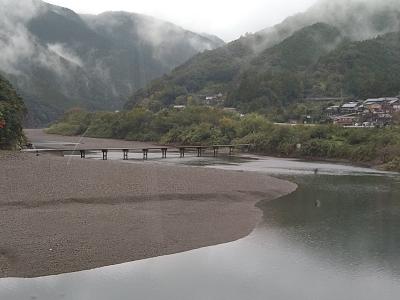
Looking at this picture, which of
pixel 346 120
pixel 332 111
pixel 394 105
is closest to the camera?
pixel 346 120

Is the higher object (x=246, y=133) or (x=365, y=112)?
(x=365, y=112)

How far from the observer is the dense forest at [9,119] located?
4231cm

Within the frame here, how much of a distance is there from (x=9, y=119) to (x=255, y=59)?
125524mm

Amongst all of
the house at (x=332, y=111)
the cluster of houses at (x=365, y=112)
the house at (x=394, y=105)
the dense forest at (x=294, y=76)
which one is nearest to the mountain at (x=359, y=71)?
the dense forest at (x=294, y=76)

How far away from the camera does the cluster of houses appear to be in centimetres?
7931

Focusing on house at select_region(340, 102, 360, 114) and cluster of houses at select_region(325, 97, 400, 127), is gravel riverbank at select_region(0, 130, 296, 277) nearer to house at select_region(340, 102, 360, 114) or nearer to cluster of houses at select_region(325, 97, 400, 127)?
cluster of houses at select_region(325, 97, 400, 127)

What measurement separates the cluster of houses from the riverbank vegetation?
13792 mm

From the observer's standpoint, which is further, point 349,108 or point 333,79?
point 333,79

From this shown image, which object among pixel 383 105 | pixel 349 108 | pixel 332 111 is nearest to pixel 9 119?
pixel 332 111

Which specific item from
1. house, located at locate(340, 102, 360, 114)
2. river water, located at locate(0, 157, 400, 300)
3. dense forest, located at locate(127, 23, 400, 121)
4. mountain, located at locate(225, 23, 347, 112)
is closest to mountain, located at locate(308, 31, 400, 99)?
dense forest, located at locate(127, 23, 400, 121)

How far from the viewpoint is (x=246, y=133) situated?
7931cm

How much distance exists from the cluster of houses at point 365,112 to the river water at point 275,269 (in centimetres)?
5619

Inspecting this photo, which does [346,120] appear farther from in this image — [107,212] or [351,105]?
[107,212]

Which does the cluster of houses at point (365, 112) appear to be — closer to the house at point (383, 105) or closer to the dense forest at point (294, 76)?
the house at point (383, 105)
